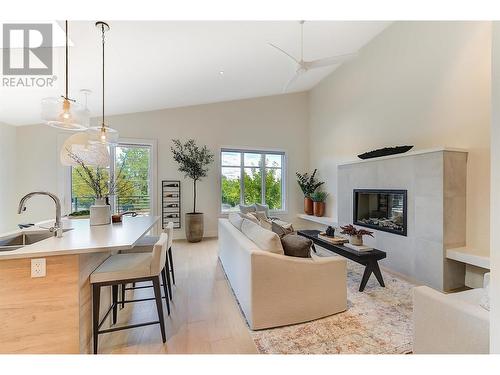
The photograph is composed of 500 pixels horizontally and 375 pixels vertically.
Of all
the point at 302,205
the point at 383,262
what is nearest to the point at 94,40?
the point at 383,262

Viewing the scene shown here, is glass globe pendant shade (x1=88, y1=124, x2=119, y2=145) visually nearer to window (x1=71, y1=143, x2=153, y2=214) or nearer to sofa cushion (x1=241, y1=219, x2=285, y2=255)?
sofa cushion (x1=241, y1=219, x2=285, y2=255)

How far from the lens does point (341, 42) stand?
14.1 ft

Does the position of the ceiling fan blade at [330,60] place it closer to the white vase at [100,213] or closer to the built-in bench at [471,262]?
the built-in bench at [471,262]

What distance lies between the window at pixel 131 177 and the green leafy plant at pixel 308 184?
3.94 metres

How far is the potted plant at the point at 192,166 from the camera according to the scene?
5258 mm

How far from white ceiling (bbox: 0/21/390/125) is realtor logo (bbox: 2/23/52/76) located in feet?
0.40

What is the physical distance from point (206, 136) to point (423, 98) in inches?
176

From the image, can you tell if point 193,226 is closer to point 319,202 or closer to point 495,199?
point 319,202

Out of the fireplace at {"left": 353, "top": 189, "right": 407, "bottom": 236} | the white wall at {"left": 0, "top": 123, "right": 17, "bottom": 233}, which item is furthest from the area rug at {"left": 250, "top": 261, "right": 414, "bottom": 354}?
the white wall at {"left": 0, "top": 123, "right": 17, "bottom": 233}

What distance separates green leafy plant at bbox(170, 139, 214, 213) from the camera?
209 inches

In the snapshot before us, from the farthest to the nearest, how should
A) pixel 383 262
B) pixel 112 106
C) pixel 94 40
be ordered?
1. pixel 112 106
2. pixel 383 262
3. pixel 94 40

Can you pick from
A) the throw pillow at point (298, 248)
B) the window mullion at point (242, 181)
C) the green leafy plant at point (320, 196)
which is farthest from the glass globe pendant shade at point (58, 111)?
the green leafy plant at point (320, 196)
